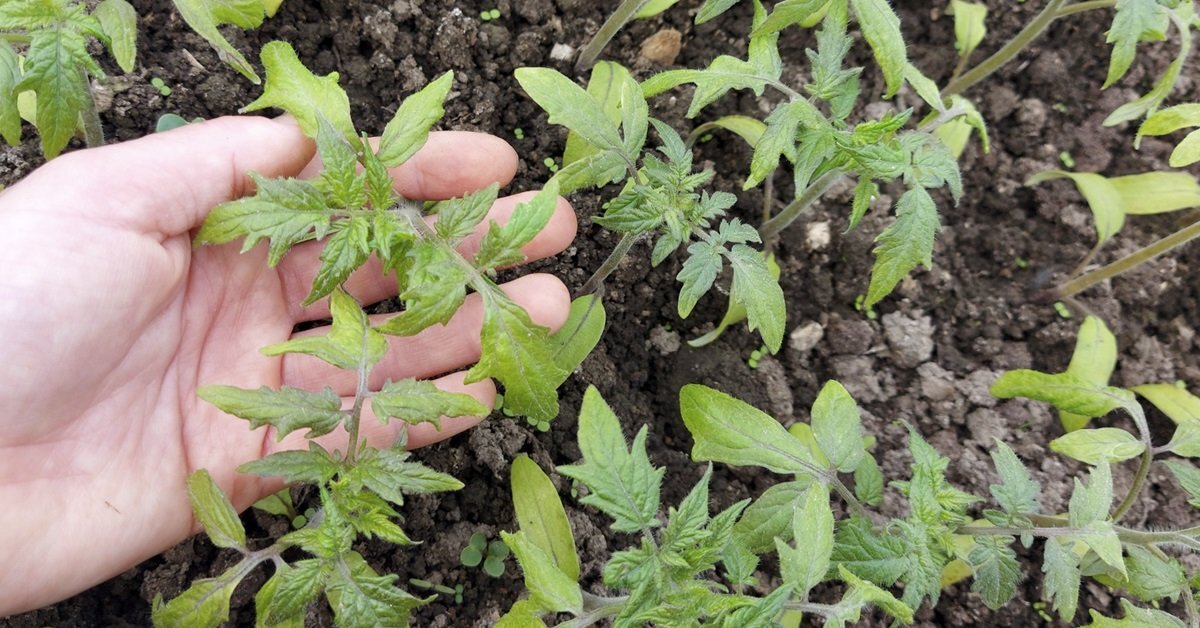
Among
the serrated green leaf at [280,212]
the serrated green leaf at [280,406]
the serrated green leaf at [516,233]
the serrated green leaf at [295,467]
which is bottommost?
the serrated green leaf at [295,467]

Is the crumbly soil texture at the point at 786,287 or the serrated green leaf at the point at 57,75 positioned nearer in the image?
the serrated green leaf at the point at 57,75

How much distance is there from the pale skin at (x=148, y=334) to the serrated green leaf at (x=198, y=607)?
0.30 m

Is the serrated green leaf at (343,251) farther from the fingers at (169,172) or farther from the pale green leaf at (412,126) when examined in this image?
the fingers at (169,172)

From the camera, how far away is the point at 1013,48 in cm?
286

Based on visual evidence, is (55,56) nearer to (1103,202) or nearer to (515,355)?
(515,355)

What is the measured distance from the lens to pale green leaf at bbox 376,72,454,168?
2041 mm

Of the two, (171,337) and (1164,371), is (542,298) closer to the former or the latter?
(171,337)

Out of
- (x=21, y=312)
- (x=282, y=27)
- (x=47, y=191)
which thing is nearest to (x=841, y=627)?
(x=21, y=312)

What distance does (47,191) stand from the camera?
1953mm

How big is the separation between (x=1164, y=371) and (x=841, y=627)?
7.26 ft

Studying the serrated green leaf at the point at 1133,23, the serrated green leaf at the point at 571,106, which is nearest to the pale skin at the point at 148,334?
the serrated green leaf at the point at 571,106

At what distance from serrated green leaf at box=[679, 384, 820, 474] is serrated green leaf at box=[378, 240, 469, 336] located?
2.42 ft

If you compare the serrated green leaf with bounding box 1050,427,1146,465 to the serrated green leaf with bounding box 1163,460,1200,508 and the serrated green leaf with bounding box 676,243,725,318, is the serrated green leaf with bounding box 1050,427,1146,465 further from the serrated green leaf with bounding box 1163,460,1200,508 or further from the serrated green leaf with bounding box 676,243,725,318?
the serrated green leaf with bounding box 676,243,725,318

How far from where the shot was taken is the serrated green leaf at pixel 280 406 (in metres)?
1.78
